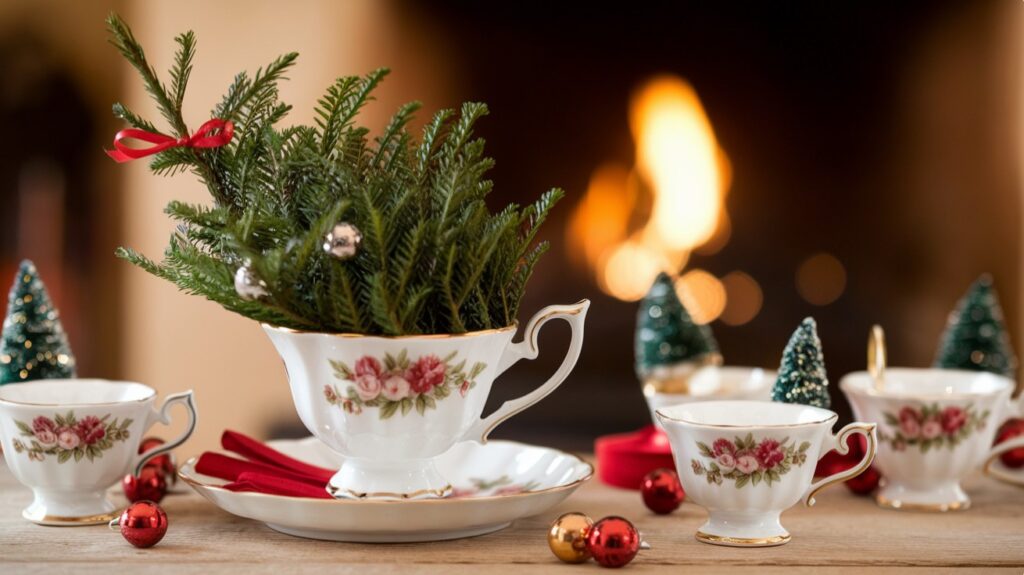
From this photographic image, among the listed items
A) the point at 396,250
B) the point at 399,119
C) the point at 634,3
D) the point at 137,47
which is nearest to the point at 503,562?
the point at 396,250

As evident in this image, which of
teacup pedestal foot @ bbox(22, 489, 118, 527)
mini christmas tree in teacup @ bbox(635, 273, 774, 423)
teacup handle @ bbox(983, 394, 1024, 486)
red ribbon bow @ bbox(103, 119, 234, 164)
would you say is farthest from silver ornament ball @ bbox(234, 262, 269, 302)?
teacup handle @ bbox(983, 394, 1024, 486)

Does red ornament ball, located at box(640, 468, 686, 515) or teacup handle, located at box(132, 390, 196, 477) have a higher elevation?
teacup handle, located at box(132, 390, 196, 477)

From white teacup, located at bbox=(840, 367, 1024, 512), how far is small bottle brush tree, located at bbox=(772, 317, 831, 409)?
6 centimetres

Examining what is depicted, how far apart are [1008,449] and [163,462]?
0.76m

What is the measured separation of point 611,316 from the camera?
2395mm

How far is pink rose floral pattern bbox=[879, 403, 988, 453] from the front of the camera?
928mm

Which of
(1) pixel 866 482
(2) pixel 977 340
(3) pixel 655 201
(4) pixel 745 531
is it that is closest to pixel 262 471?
(4) pixel 745 531

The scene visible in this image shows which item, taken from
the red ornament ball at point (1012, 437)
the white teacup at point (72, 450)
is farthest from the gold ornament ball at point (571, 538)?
the red ornament ball at point (1012, 437)

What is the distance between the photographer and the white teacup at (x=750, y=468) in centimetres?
79

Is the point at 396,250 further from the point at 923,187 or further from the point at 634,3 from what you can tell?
the point at 923,187

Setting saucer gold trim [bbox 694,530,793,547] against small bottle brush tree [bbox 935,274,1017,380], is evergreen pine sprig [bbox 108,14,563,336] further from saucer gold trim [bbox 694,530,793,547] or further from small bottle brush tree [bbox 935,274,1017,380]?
small bottle brush tree [bbox 935,274,1017,380]

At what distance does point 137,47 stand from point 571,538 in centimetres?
48

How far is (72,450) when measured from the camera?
848 mm

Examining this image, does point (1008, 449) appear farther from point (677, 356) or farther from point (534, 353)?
point (534, 353)
